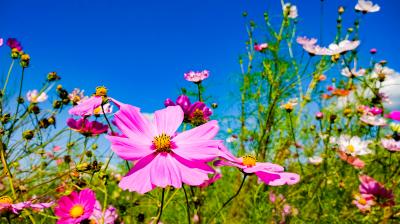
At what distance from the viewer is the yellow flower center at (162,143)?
48 cm

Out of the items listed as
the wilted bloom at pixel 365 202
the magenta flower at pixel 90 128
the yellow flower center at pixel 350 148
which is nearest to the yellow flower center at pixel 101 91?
the magenta flower at pixel 90 128

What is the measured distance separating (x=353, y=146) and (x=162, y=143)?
3.69ft

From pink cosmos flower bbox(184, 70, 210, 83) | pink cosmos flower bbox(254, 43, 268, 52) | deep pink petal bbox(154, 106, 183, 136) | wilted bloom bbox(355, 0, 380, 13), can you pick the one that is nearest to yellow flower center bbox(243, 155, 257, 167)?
deep pink petal bbox(154, 106, 183, 136)

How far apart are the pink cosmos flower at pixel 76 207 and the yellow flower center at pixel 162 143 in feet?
0.68

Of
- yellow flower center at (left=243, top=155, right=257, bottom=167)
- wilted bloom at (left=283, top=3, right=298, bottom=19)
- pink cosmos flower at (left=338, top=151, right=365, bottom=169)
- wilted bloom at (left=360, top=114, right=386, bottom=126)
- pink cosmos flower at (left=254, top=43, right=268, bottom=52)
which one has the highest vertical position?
wilted bloom at (left=283, top=3, right=298, bottom=19)

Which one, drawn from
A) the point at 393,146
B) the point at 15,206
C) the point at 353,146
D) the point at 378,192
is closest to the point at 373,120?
the point at 353,146

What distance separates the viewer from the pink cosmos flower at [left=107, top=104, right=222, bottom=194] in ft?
1.38

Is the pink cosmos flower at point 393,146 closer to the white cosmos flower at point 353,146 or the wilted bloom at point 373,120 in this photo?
the white cosmos flower at point 353,146

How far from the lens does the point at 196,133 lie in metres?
0.49

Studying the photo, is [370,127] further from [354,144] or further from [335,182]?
[335,182]

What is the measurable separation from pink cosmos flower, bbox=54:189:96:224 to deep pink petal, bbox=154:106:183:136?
0.69 feet

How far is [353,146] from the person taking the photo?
1.42 m

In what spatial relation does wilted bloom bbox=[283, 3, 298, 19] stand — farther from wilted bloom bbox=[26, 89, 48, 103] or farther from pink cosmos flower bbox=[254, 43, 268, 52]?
wilted bloom bbox=[26, 89, 48, 103]

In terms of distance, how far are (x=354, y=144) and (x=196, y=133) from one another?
1.13m
